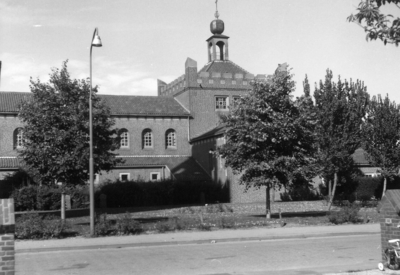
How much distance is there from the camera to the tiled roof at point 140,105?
50.1 m

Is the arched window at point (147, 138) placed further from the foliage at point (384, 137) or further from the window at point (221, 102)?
the foliage at point (384, 137)

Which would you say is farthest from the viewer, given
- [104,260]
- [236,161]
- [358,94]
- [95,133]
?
[358,94]

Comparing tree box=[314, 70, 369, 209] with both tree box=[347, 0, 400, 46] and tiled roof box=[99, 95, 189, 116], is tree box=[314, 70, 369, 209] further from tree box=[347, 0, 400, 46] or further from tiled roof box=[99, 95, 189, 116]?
tree box=[347, 0, 400, 46]

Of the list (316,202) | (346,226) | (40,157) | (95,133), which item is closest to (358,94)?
(316,202)

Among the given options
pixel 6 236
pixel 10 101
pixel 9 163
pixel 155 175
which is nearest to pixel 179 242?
pixel 6 236

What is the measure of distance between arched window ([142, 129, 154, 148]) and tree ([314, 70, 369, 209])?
20.8 metres

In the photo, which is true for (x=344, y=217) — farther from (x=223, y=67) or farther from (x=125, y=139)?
(x=223, y=67)

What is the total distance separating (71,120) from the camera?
2641cm

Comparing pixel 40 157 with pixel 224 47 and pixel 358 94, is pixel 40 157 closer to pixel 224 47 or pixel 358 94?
pixel 358 94

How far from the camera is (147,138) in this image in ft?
170

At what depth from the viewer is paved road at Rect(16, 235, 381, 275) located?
1224 cm

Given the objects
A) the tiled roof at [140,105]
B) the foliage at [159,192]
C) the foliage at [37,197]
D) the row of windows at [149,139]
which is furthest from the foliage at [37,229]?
the tiled roof at [140,105]

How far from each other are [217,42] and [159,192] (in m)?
21.6

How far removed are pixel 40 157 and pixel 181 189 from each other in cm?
1711
